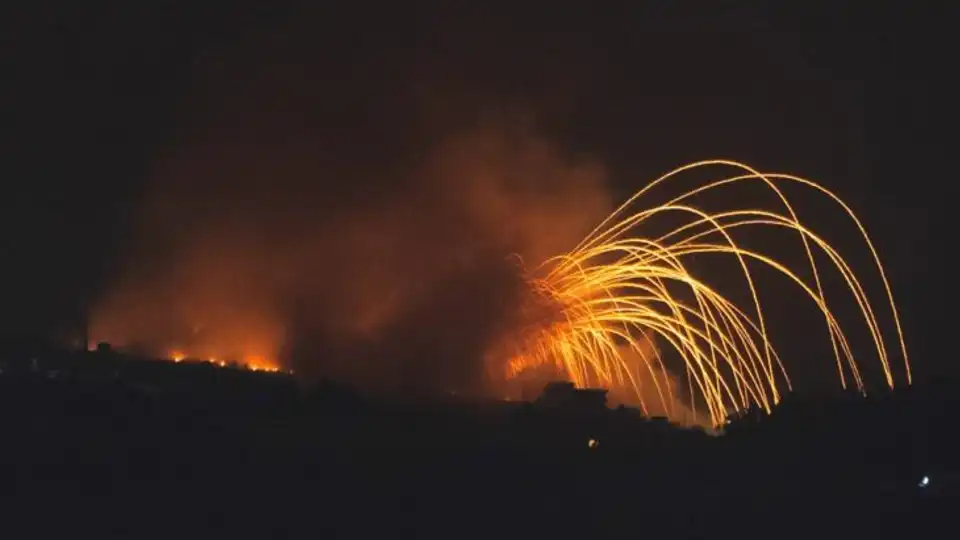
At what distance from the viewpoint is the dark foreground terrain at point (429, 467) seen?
27875mm

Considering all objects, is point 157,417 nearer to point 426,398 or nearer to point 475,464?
point 475,464

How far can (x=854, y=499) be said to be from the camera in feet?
105

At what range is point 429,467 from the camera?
109 ft

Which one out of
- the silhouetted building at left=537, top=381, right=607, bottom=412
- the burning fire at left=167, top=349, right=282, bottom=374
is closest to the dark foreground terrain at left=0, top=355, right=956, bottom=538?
the silhouetted building at left=537, top=381, right=607, bottom=412

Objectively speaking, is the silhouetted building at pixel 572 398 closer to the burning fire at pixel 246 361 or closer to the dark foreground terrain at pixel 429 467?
the dark foreground terrain at pixel 429 467

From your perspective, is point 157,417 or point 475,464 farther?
point 157,417

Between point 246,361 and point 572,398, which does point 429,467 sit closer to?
point 572,398

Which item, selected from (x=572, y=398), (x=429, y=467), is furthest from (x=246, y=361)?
(x=429, y=467)

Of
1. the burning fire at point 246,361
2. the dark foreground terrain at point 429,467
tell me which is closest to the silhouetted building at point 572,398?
the dark foreground terrain at point 429,467

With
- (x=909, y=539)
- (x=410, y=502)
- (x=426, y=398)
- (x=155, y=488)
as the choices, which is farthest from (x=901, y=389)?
(x=155, y=488)

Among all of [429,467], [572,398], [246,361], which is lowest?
[429,467]

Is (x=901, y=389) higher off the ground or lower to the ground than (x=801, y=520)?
higher

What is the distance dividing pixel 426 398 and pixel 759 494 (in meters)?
19.2

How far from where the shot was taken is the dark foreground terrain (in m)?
27.9
